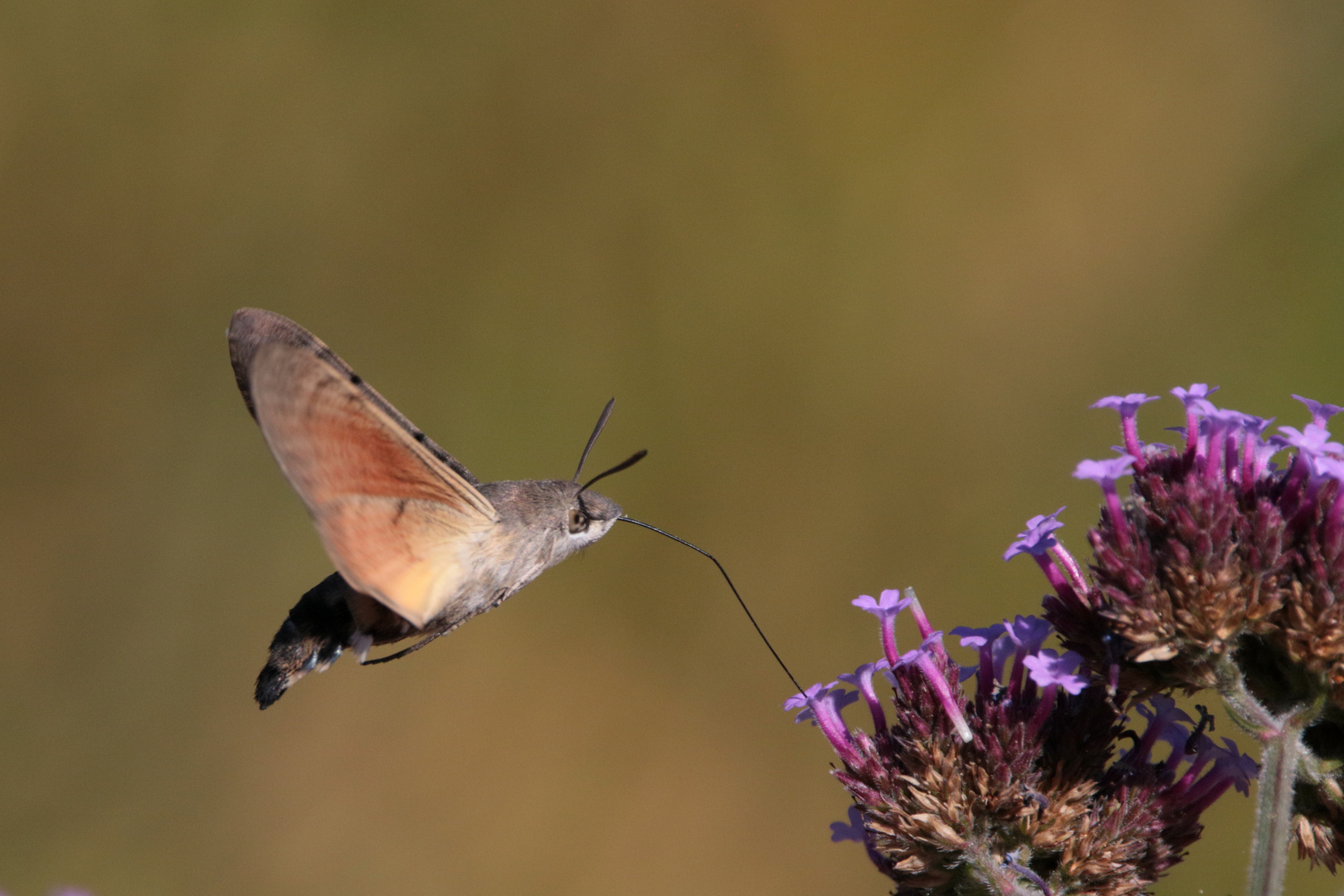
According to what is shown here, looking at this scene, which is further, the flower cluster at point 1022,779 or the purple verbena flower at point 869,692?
the purple verbena flower at point 869,692

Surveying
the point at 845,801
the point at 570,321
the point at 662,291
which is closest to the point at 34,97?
the point at 570,321

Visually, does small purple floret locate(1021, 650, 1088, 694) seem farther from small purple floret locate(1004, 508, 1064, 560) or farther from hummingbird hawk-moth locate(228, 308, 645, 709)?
hummingbird hawk-moth locate(228, 308, 645, 709)

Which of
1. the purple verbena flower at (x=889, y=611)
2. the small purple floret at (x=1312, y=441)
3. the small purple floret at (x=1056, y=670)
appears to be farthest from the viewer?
the purple verbena flower at (x=889, y=611)

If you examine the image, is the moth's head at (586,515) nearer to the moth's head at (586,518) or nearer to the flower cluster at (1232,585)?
the moth's head at (586,518)

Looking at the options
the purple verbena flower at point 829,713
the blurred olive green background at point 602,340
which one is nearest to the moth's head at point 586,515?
the purple verbena flower at point 829,713

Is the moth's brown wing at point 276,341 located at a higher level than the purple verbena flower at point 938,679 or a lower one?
higher
